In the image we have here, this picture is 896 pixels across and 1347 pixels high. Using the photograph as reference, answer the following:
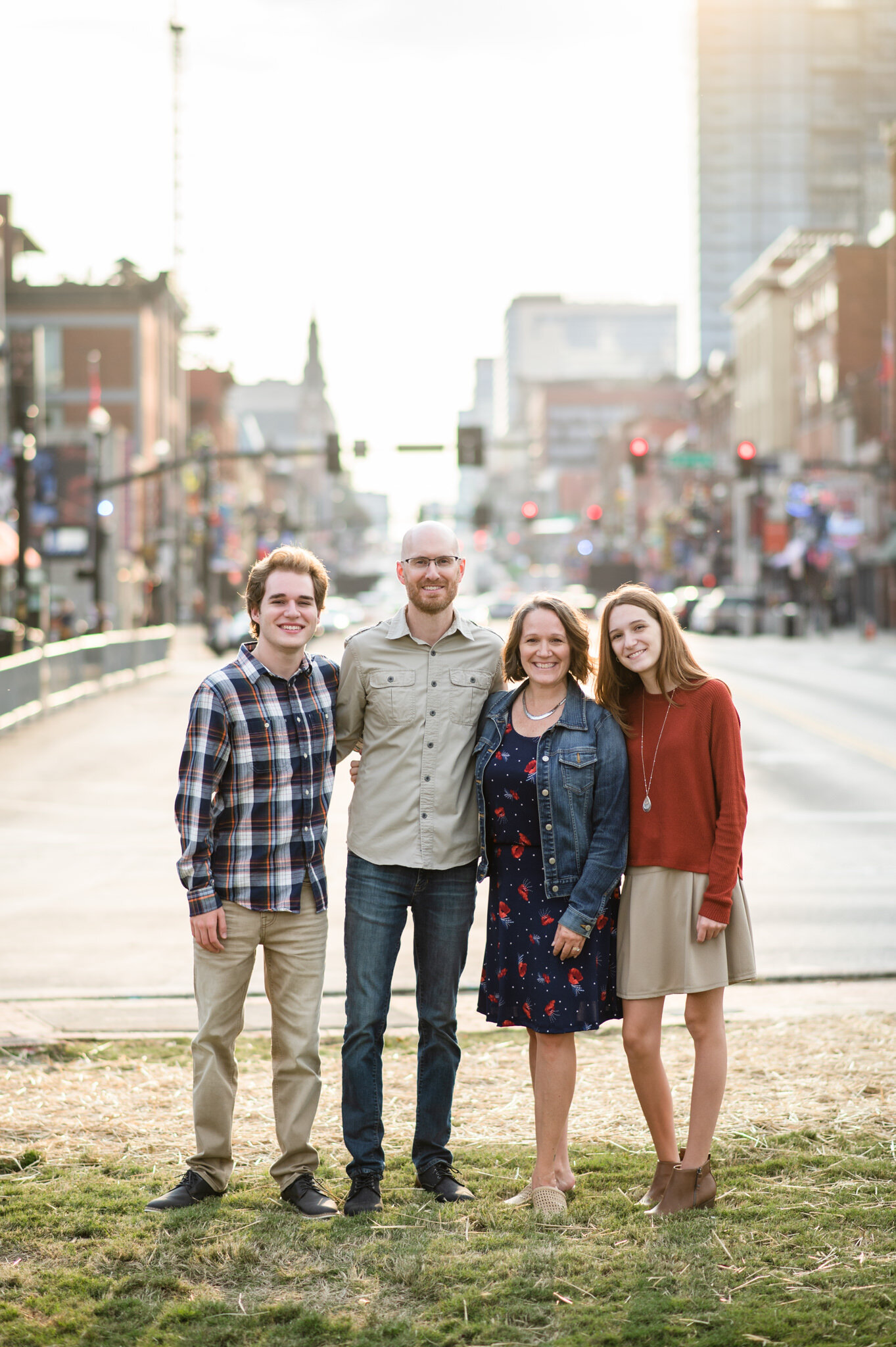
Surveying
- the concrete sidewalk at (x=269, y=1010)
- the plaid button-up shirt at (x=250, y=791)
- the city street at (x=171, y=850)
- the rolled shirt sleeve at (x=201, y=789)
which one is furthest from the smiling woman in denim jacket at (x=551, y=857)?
the city street at (x=171, y=850)

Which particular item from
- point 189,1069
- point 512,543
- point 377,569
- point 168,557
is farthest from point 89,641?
point 512,543

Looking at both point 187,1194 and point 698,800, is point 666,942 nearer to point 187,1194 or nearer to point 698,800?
point 698,800

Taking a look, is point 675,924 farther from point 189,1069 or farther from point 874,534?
point 874,534

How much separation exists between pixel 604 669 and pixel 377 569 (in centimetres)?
14403

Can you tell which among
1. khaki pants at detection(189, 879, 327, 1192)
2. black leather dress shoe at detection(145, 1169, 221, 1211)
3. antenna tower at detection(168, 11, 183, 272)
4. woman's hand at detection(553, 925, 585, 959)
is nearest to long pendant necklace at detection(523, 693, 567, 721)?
woman's hand at detection(553, 925, 585, 959)

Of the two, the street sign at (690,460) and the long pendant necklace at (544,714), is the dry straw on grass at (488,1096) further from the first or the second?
the street sign at (690,460)

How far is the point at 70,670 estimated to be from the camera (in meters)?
26.3

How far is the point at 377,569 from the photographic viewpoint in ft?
488

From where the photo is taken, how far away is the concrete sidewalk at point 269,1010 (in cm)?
760

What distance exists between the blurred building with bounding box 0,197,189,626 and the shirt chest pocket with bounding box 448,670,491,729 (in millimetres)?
47566

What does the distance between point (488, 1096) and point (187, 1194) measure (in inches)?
Answer: 68.9

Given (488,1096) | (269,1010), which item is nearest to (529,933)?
(488,1096)

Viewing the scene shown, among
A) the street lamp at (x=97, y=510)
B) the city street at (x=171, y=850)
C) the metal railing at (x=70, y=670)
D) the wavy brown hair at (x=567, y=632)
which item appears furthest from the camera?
the street lamp at (x=97, y=510)

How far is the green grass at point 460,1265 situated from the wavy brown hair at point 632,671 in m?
1.66
